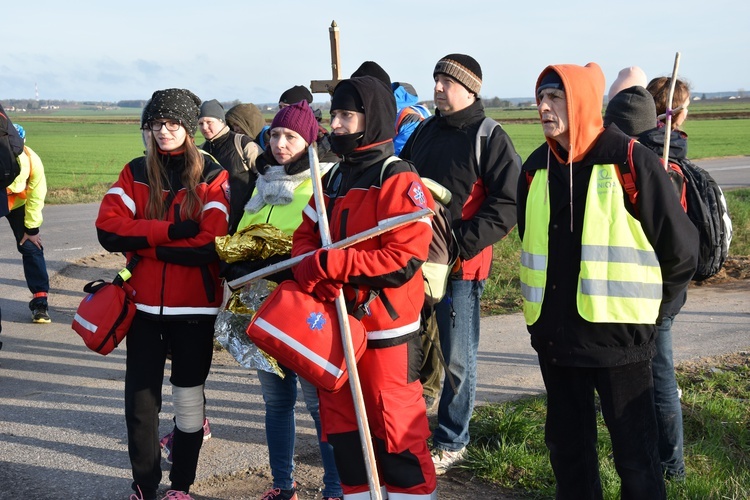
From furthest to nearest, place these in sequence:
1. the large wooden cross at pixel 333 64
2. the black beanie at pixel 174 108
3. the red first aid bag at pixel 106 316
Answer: the large wooden cross at pixel 333 64 < the black beanie at pixel 174 108 < the red first aid bag at pixel 106 316

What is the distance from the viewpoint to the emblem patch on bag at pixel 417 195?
11.7ft

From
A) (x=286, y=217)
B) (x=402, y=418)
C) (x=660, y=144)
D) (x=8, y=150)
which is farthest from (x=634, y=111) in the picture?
(x=8, y=150)

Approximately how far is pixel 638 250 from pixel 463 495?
1.86m

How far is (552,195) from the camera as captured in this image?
3566 millimetres

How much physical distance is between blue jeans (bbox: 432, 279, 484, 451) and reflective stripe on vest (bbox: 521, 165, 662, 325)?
4.84 ft

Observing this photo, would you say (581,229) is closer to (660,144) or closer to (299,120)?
(660,144)

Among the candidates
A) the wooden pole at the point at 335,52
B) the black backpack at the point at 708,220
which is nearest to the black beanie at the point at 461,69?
the black backpack at the point at 708,220

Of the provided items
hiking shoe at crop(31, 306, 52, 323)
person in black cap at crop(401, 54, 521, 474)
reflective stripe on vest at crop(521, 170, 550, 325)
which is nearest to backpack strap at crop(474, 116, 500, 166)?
person in black cap at crop(401, 54, 521, 474)

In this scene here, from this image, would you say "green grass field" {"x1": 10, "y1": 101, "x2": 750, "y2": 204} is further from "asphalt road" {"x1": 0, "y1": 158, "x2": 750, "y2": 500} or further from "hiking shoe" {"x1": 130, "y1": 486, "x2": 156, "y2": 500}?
"hiking shoe" {"x1": 130, "y1": 486, "x2": 156, "y2": 500}

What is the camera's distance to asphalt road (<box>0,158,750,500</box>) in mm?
4895

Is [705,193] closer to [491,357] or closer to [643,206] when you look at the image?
[643,206]

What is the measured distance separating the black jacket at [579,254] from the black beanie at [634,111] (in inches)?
34.3

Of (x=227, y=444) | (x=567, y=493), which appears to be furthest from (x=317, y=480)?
(x=567, y=493)

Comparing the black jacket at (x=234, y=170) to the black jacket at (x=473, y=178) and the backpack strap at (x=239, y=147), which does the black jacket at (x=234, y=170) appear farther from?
the black jacket at (x=473, y=178)
